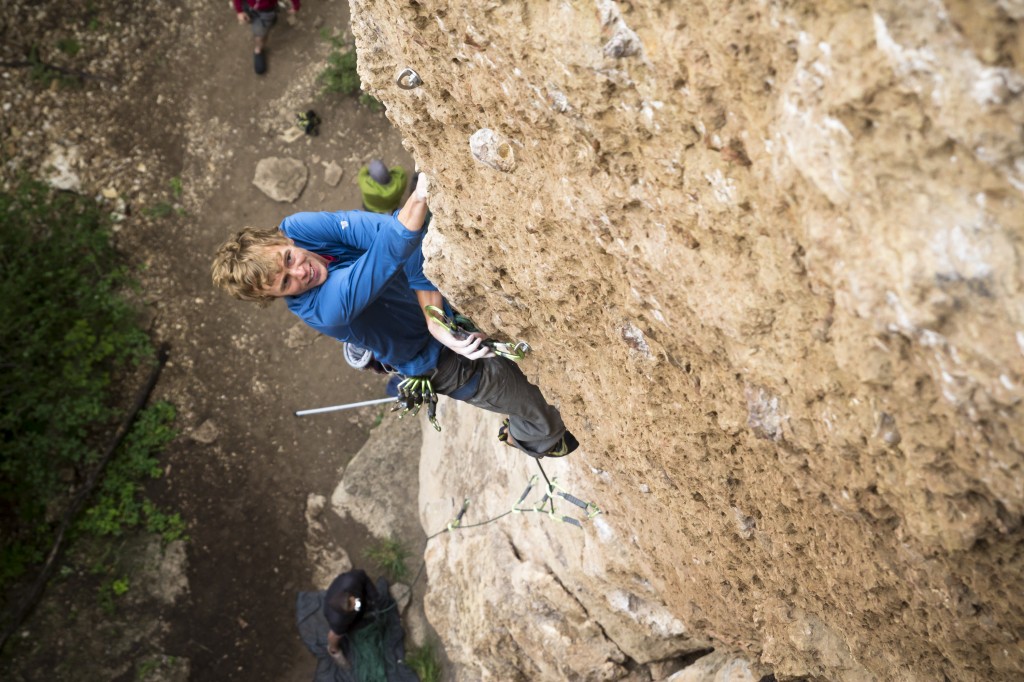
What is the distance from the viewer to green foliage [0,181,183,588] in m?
7.15

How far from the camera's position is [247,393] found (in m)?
7.49

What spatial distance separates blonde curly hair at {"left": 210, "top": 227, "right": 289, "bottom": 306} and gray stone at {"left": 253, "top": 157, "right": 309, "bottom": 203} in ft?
14.6

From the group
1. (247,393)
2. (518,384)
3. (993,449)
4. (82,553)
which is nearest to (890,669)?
(993,449)

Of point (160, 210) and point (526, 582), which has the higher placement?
point (526, 582)

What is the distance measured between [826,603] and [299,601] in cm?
535

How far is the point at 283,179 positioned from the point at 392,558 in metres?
3.80

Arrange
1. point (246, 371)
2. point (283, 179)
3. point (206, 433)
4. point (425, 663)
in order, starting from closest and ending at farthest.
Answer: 1. point (425, 663)
2. point (206, 433)
3. point (246, 371)
4. point (283, 179)

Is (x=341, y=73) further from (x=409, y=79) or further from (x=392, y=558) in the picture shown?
(x=409, y=79)

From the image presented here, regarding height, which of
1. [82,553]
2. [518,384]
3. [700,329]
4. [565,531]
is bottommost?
[82,553]

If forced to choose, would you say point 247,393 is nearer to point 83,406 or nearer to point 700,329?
point 83,406

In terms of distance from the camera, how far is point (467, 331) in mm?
3664

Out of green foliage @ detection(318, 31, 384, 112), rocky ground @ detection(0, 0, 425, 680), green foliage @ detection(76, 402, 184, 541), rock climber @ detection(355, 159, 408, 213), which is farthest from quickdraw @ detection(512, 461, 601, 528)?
green foliage @ detection(318, 31, 384, 112)

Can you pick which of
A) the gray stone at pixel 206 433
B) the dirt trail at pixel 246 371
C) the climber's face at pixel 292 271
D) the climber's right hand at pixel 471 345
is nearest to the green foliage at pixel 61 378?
the gray stone at pixel 206 433

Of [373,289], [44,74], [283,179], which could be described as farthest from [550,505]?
[44,74]
